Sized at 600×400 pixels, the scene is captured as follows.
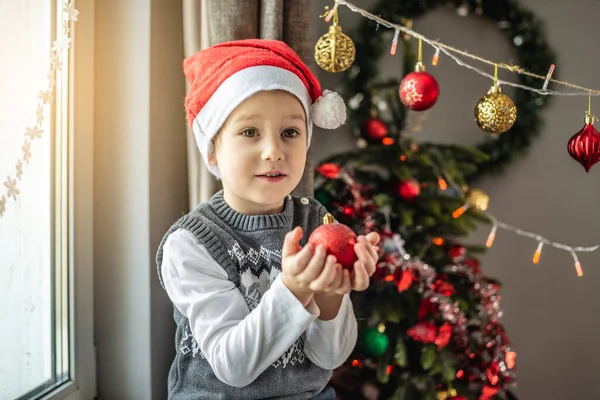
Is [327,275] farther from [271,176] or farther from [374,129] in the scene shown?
[374,129]

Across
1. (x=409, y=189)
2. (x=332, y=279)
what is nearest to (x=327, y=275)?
(x=332, y=279)

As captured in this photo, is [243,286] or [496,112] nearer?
[243,286]

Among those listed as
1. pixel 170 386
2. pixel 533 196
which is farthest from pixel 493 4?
pixel 170 386

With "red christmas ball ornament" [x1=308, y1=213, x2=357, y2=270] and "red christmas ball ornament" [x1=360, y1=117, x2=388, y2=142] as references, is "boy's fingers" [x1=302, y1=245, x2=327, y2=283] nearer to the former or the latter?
"red christmas ball ornament" [x1=308, y1=213, x2=357, y2=270]

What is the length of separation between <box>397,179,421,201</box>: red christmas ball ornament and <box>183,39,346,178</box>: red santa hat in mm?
740

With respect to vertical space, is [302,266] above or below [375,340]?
above

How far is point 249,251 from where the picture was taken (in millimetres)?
1111

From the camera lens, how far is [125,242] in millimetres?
1501

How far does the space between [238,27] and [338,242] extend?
A: 71 centimetres

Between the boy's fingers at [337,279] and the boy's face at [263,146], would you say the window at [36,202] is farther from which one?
the boy's fingers at [337,279]

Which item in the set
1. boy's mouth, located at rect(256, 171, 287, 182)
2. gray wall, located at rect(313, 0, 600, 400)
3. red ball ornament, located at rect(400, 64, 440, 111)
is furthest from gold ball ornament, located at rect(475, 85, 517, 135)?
gray wall, located at rect(313, 0, 600, 400)

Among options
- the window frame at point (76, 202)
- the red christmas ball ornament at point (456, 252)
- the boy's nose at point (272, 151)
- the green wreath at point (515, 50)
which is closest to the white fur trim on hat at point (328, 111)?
the boy's nose at point (272, 151)

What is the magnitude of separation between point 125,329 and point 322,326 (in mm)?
652

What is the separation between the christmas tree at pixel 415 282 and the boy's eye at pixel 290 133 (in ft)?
2.44
